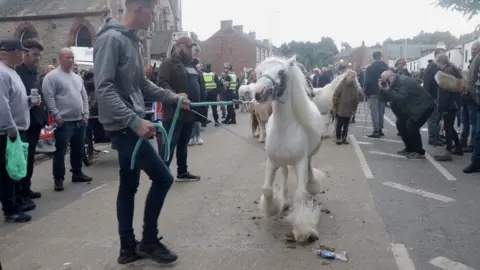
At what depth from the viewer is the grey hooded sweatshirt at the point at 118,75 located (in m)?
3.33

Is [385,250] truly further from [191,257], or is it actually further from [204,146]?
[204,146]

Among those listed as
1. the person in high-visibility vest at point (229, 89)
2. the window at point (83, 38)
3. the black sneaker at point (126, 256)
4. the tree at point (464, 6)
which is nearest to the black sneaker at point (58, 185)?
the black sneaker at point (126, 256)

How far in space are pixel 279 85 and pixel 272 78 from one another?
12 centimetres

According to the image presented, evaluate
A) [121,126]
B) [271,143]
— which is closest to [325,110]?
[271,143]

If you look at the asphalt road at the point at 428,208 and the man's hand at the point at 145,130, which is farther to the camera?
the asphalt road at the point at 428,208

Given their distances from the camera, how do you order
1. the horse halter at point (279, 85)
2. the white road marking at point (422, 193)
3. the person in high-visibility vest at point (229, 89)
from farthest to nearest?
1. the person in high-visibility vest at point (229, 89)
2. the white road marking at point (422, 193)
3. the horse halter at point (279, 85)

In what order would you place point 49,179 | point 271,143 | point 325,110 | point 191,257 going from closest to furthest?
point 191,257
point 271,143
point 325,110
point 49,179

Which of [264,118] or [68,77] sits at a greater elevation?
[68,77]

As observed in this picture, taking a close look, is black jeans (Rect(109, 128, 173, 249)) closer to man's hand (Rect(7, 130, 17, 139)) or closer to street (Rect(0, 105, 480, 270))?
street (Rect(0, 105, 480, 270))

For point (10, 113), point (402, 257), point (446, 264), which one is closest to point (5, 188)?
point (10, 113)

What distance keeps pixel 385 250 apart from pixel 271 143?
4.88ft

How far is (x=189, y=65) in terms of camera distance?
682cm

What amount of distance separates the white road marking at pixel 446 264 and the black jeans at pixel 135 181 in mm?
2393

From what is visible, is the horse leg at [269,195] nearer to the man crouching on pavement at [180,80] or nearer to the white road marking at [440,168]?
the man crouching on pavement at [180,80]
